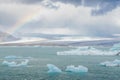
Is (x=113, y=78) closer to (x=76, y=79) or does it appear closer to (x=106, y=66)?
(x=76, y=79)

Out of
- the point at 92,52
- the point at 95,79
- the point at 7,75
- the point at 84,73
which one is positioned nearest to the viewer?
the point at 95,79

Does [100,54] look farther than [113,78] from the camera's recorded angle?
Yes

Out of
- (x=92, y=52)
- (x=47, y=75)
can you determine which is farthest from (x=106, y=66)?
(x=92, y=52)

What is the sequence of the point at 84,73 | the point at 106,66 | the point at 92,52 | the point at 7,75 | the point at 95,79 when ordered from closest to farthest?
1. the point at 95,79
2. the point at 7,75
3. the point at 84,73
4. the point at 106,66
5. the point at 92,52

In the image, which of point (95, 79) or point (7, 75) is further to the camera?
point (7, 75)

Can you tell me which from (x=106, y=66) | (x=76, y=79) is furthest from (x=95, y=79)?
(x=106, y=66)

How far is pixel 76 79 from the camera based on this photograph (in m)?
61.5

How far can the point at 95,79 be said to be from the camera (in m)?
60.7

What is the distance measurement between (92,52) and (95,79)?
255ft

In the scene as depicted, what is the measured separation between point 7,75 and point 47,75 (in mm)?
6074

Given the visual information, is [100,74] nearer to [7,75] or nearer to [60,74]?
[60,74]

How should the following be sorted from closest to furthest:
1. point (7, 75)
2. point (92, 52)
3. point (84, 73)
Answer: point (7, 75)
point (84, 73)
point (92, 52)

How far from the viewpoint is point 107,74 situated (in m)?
67.4

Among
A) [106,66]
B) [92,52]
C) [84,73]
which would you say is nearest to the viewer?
[84,73]
